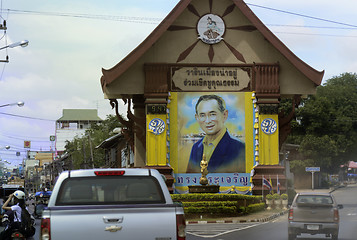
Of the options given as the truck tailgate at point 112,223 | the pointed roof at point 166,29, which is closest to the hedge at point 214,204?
the pointed roof at point 166,29

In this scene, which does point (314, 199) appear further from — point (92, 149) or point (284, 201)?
point (92, 149)

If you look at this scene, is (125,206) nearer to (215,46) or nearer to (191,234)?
(191,234)

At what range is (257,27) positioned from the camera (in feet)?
140

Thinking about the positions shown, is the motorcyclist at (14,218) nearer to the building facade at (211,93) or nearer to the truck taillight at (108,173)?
the truck taillight at (108,173)

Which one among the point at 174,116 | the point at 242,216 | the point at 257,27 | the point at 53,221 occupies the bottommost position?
the point at 242,216

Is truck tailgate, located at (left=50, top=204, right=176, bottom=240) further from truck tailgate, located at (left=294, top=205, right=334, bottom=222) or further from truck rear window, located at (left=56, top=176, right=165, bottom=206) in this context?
truck tailgate, located at (left=294, top=205, right=334, bottom=222)

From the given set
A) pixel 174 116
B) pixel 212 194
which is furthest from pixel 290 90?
pixel 212 194

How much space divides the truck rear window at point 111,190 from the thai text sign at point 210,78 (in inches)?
1248

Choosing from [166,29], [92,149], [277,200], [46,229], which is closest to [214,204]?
[277,200]

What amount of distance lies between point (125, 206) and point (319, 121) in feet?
252

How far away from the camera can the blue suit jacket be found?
42.0 m

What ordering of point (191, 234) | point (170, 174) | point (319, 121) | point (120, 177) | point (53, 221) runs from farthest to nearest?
point (319, 121), point (170, 174), point (191, 234), point (120, 177), point (53, 221)

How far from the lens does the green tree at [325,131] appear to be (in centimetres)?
8075

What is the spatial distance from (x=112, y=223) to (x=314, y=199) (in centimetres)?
1316
